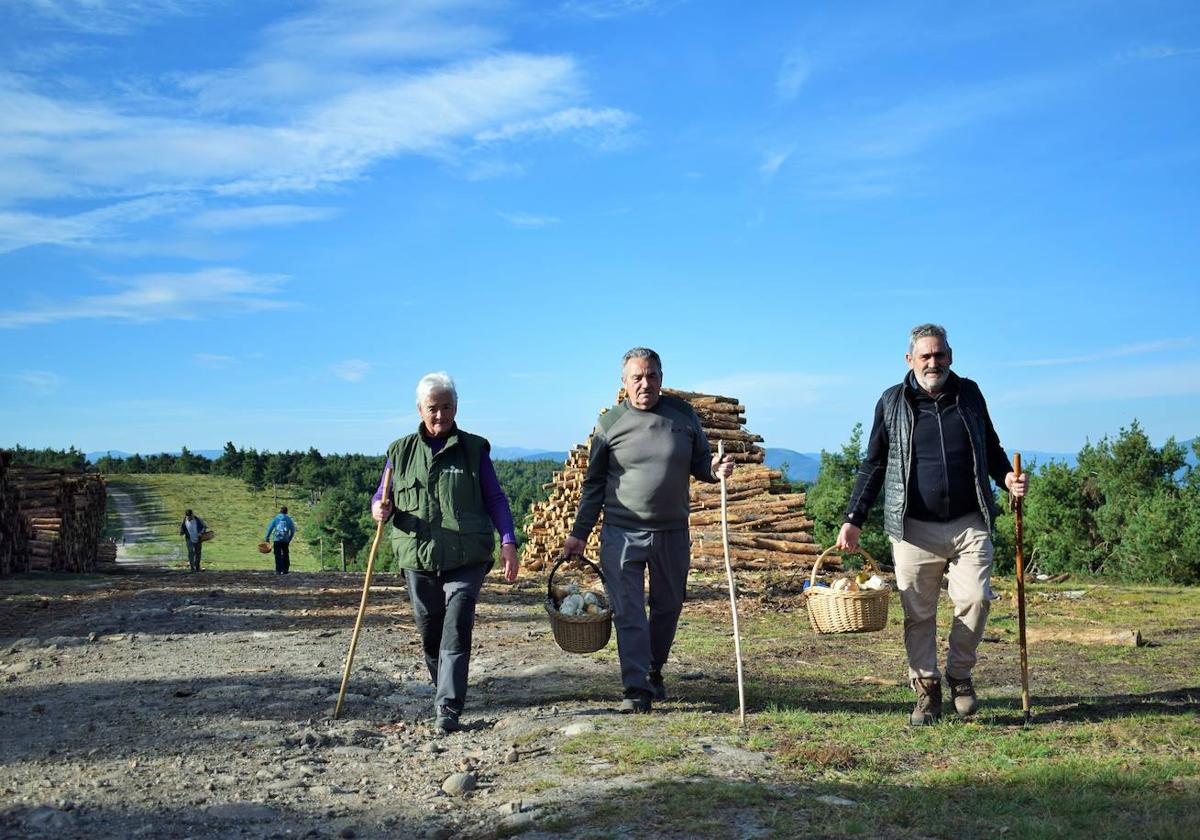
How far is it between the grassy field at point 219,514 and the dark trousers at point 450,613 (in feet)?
134

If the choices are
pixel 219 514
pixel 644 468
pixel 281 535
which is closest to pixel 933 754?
pixel 644 468

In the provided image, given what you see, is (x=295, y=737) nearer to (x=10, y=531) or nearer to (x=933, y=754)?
(x=933, y=754)

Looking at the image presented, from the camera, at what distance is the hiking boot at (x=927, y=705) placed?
20.2 feet

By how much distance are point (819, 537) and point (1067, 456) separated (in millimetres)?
13397

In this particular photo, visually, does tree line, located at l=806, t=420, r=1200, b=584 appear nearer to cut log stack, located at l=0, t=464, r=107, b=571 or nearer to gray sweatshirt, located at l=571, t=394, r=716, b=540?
cut log stack, located at l=0, t=464, r=107, b=571

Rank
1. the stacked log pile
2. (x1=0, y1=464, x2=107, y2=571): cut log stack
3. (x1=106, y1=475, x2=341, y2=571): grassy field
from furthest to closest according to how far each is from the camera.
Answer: (x1=106, y1=475, x2=341, y2=571): grassy field < (x1=0, y1=464, x2=107, y2=571): cut log stack < the stacked log pile

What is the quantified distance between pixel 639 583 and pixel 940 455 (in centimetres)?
198

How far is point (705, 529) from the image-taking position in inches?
674

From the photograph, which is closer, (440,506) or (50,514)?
(440,506)

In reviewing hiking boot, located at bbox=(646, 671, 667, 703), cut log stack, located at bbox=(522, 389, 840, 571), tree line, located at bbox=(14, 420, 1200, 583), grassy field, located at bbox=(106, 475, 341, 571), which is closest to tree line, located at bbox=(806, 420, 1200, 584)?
tree line, located at bbox=(14, 420, 1200, 583)

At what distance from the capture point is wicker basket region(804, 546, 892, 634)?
Result: 22.5 ft

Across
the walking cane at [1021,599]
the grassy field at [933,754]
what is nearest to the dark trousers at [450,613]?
the grassy field at [933,754]

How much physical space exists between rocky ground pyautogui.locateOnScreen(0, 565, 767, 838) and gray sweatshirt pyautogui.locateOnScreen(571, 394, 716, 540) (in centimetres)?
127

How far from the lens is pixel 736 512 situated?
56.5 ft
